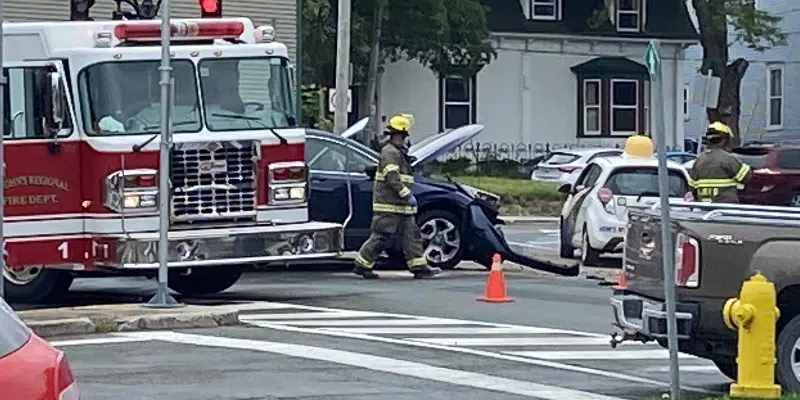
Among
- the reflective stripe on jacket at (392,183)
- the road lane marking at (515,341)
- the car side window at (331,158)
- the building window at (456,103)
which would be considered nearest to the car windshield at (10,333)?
the road lane marking at (515,341)

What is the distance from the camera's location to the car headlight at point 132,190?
15953mm

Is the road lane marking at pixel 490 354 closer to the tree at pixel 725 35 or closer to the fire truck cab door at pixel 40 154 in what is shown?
the fire truck cab door at pixel 40 154

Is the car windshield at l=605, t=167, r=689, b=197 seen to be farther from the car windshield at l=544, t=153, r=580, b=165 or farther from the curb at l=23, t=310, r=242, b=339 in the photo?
the car windshield at l=544, t=153, r=580, b=165

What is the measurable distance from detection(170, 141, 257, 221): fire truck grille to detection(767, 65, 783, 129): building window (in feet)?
134

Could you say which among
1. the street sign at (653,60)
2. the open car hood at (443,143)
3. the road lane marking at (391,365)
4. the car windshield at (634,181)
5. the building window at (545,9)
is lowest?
the road lane marking at (391,365)

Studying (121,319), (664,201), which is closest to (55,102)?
(121,319)

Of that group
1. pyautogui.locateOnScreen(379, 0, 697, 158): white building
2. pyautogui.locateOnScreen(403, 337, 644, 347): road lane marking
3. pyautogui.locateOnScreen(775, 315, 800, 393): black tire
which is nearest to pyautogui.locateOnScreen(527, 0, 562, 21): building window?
pyautogui.locateOnScreen(379, 0, 697, 158): white building

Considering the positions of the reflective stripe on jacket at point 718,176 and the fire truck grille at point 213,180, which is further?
the reflective stripe on jacket at point 718,176

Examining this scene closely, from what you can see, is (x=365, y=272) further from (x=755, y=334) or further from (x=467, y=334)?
(x=755, y=334)

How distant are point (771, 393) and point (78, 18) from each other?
9915mm

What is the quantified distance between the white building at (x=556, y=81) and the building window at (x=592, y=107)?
3 centimetres

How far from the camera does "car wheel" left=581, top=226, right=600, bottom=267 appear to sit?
2300cm

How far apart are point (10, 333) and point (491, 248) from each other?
15499 millimetres

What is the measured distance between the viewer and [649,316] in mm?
10805
